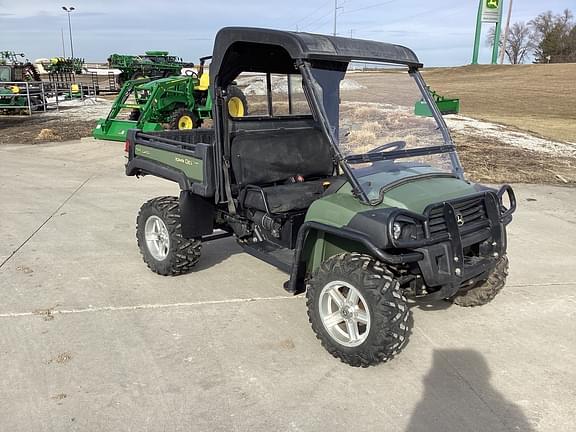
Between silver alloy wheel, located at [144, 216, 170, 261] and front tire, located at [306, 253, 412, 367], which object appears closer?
front tire, located at [306, 253, 412, 367]

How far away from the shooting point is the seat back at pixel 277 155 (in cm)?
429

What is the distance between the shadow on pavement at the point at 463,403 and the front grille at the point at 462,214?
0.89 meters

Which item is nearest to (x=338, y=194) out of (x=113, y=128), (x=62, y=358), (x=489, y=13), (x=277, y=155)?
(x=277, y=155)

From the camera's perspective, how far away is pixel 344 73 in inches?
151

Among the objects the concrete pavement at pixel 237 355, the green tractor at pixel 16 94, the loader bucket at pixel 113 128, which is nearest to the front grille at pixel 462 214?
the concrete pavement at pixel 237 355

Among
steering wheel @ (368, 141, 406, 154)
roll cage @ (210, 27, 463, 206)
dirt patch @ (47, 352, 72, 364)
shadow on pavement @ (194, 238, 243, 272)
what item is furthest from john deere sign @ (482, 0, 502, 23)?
dirt patch @ (47, 352, 72, 364)

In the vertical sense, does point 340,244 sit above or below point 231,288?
above

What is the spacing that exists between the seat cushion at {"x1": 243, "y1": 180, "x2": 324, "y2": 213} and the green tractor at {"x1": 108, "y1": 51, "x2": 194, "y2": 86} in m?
21.8

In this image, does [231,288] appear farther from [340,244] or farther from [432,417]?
[432,417]

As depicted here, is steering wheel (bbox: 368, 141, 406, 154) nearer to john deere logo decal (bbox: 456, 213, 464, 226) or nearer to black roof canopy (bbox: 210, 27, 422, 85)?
black roof canopy (bbox: 210, 27, 422, 85)

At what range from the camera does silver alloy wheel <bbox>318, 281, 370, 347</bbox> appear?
3283 millimetres

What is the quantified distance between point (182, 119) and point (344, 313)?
1102 centimetres

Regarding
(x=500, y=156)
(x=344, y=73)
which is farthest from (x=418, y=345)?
(x=500, y=156)

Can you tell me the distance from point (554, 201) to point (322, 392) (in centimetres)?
601
